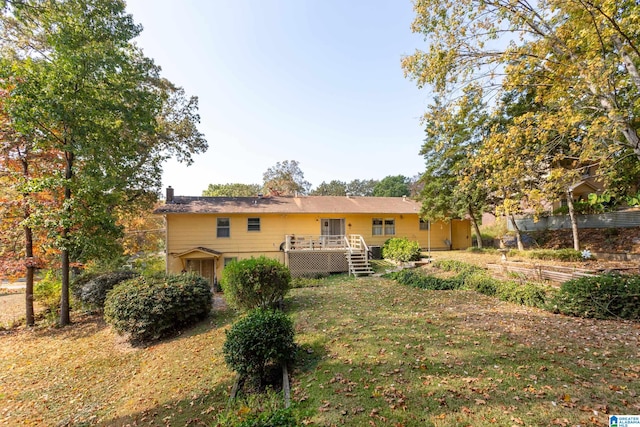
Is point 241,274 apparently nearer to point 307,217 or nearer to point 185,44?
point 185,44

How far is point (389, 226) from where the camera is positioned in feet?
65.0

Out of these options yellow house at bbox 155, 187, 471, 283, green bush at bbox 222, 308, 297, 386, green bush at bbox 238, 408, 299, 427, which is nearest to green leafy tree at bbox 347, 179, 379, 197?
yellow house at bbox 155, 187, 471, 283

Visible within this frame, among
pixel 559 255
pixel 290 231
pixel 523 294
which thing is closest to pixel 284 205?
pixel 290 231

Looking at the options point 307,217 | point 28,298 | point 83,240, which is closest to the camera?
point 83,240

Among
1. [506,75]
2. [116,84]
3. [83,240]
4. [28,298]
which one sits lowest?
[28,298]

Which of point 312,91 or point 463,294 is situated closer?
point 463,294

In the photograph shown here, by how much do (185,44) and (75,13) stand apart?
11.8 feet

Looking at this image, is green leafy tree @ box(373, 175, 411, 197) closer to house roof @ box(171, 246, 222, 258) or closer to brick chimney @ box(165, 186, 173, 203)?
brick chimney @ box(165, 186, 173, 203)

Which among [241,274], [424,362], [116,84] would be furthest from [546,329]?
[116,84]

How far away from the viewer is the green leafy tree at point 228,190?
3746 cm

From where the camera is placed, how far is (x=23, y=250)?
468 inches

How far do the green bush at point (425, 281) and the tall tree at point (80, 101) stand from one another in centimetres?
1245

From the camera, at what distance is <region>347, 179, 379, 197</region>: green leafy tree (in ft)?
230

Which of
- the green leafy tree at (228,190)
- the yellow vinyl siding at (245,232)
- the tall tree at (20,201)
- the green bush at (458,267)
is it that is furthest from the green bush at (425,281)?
the green leafy tree at (228,190)
